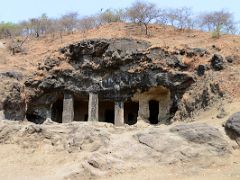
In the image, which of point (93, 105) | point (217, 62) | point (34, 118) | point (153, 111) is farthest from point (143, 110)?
point (34, 118)

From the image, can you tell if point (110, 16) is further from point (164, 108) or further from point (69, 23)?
point (164, 108)

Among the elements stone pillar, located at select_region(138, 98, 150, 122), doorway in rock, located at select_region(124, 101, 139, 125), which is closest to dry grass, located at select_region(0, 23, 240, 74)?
stone pillar, located at select_region(138, 98, 150, 122)

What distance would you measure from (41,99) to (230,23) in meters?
15.9

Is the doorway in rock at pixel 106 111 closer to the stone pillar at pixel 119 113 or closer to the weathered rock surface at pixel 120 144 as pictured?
the stone pillar at pixel 119 113

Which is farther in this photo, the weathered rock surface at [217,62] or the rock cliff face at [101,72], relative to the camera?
the rock cliff face at [101,72]

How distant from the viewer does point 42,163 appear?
48.9 ft

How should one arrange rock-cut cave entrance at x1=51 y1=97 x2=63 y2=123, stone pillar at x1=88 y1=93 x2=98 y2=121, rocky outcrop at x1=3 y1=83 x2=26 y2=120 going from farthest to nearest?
rock-cut cave entrance at x1=51 y1=97 x2=63 y2=123 < stone pillar at x1=88 y1=93 x2=98 y2=121 < rocky outcrop at x1=3 y1=83 x2=26 y2=120

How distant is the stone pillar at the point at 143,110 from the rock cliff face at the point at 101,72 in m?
0.75

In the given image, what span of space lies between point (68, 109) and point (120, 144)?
38.4 feet

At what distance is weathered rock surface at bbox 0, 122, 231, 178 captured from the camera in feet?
45.9

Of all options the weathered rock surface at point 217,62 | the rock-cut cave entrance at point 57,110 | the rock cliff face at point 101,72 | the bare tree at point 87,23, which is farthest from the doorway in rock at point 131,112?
the bare tree at point 87,23

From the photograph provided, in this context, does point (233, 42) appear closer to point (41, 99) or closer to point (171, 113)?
point (171, 113)

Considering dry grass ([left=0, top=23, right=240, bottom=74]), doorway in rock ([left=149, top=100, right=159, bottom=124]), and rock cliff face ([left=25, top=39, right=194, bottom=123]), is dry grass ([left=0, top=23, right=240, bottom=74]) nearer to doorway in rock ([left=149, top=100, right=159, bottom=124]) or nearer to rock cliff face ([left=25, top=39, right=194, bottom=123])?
rock cliff face ([left=25, top=39, right=194, bottom=123])

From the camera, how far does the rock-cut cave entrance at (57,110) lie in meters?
27.6
